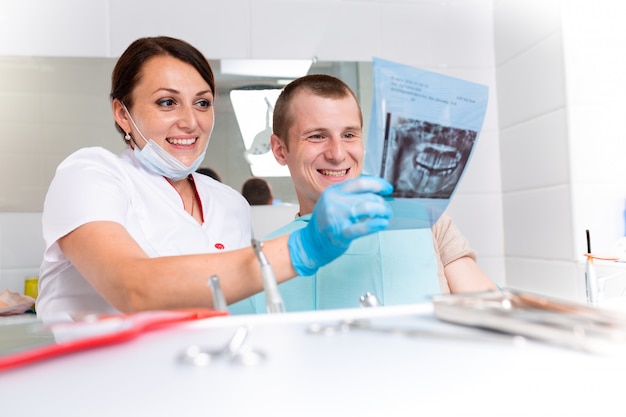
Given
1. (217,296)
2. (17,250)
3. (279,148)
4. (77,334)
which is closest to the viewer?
(77,334)

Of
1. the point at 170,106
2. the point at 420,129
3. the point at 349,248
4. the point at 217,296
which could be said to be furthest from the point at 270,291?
the point at 170,106

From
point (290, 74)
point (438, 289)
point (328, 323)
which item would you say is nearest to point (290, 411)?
point (328, 323)

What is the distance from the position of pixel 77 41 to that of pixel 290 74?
85cm

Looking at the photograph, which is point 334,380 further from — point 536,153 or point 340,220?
Answer: point 536,153

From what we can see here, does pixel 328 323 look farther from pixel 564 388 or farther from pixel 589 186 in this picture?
pixel 589 186

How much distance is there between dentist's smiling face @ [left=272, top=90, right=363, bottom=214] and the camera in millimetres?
1422

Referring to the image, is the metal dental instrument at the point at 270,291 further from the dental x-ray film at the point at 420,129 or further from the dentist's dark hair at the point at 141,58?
the dentist's dark hair at the point at 141,58

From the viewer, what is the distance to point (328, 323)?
0.64 metres

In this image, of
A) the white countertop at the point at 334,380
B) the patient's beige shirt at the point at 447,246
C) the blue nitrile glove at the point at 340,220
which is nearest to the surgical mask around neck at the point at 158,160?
the blue nitrile glove at the point at 340,220

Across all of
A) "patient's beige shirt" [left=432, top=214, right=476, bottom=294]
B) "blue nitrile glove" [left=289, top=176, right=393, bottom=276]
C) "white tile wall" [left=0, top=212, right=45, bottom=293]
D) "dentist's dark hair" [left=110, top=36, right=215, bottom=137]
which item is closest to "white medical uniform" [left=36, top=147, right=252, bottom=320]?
"dentist's dark hair" [left=110, top=36, right=215, bottom=137]

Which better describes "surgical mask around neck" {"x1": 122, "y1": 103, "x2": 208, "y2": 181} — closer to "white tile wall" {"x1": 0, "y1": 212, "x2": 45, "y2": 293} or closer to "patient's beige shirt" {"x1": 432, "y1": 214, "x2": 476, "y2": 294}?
"patient's beige shirt" {"x1": 432, "y1": 214, "x2": 476, "y2": 294}

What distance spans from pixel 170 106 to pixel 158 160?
0.44 ft

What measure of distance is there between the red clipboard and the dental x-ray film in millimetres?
474

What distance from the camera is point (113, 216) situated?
3.75ft
